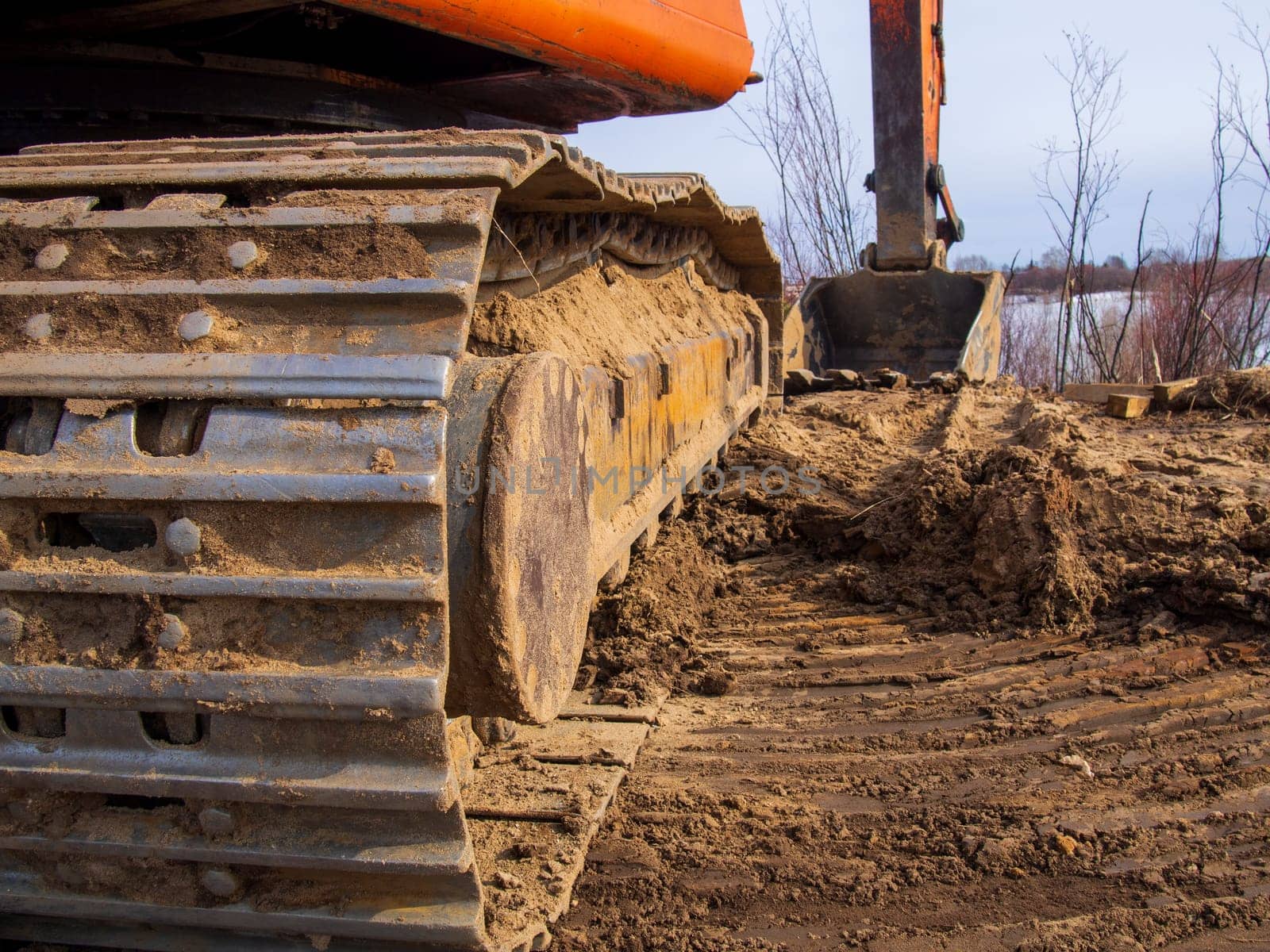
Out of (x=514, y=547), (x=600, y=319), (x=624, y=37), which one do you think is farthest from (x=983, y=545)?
(x=514, y=547)

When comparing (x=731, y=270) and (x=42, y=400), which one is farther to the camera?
(x=731, y=270)

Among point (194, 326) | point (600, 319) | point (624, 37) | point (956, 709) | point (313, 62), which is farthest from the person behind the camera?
point (624, 37)

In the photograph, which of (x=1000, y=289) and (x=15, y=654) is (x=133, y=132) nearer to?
(x=15, y=654)

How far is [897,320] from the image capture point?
9258 mm

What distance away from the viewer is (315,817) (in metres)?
1.64

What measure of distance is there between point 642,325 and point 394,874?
7.33 feet

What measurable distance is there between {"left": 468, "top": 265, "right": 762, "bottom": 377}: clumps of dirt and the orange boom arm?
24.5 inches

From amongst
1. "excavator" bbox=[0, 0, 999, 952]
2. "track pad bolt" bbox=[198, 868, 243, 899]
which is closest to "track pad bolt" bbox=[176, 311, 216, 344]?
"excavator" bbox=[0, 0, 999, 952]

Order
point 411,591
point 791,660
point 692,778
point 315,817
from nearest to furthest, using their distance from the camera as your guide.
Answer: point 411,591 < point 315,817 < point 692,778 < point 791,660

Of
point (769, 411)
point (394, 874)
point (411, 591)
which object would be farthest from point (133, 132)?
point (769, 411)

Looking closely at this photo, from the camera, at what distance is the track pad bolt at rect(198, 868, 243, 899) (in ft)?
5.55

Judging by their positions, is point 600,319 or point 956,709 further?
point 600,319

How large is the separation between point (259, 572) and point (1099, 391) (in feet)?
21.9

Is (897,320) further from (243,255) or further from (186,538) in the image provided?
(186,538)
